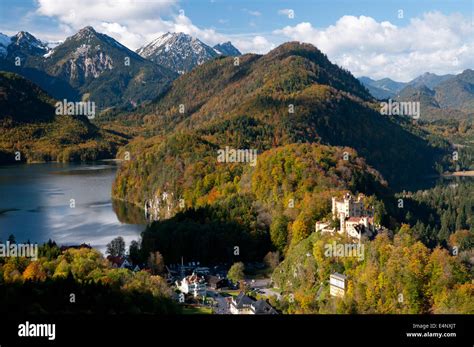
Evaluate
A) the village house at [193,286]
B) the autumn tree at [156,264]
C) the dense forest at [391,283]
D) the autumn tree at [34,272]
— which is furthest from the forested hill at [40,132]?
the dense forest at [391,283]

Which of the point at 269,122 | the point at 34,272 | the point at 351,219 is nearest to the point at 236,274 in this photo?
the point at 351,219

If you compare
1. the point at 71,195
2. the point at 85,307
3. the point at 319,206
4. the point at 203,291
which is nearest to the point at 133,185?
the point at 71,195

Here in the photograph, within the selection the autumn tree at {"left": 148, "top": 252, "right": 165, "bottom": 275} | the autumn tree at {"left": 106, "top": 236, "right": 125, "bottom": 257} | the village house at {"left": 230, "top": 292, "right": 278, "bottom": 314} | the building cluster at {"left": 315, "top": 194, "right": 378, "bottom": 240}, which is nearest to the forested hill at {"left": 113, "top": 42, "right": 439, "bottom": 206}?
the autumn tree at {"left": 106, "top": 236, "right": 125, "bottom": 257}

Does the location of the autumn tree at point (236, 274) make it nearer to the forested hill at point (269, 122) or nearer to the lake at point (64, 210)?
the lake at point (64, 210)

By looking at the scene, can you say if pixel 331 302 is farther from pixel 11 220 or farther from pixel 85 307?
pixel 11 220

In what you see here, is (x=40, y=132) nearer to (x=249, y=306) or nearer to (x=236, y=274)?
(x=236, y=274)
